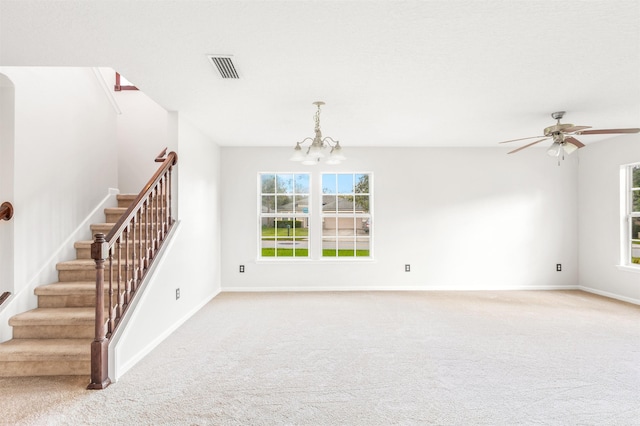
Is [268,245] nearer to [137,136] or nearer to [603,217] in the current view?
[137,136]

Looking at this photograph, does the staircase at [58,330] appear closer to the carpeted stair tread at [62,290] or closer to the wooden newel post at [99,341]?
the carpeted stair tread at [62,290]

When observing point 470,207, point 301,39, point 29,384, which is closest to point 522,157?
point 470,207

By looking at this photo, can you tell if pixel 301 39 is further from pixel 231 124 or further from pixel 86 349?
pixel 86 349

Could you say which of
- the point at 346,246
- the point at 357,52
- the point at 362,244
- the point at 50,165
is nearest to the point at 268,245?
the point at 346,246

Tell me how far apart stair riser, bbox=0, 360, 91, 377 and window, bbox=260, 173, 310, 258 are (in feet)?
11.6

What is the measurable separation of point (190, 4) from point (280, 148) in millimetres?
4041

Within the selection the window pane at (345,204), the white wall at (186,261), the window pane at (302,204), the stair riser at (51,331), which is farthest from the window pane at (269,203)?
the stair riser at (51,331)

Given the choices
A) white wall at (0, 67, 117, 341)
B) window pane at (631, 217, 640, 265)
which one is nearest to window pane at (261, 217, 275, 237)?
white wall at (0, 67, 117, 341)

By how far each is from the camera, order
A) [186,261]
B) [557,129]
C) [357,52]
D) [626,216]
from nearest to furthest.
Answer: [357,52] → [557,129] → [186,261] → [626,216]

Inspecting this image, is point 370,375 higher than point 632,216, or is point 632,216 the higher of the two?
point 632,216

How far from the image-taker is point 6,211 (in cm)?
299

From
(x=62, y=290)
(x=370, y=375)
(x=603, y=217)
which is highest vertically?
(x=603, y=217)

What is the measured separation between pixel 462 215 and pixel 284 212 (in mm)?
3058

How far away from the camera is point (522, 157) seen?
5.99 metres
